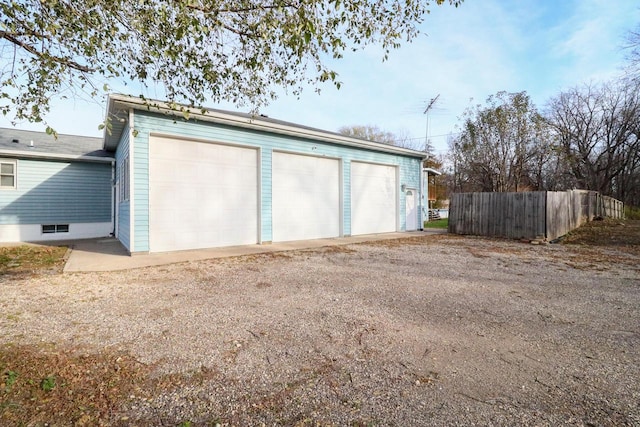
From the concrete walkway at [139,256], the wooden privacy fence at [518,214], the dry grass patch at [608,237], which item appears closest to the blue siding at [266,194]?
the concrete walkway at [139,256]

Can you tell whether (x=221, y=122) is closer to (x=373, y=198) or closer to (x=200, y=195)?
(x=200, y=195)

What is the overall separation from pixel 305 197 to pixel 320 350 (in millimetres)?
8134

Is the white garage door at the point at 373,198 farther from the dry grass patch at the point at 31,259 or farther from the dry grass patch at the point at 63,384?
the dry grass patch at the point at 63,384

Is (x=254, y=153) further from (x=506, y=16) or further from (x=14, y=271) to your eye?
(x=506, y=16)

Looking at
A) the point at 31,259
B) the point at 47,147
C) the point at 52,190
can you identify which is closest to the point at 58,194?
the point at 52,190

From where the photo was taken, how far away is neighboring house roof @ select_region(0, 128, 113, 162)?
10.6 meters

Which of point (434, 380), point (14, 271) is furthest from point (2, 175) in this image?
point (434, 380)

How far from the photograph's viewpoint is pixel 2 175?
34.2ft

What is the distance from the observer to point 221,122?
339 inches

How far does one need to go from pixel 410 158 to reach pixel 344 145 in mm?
3894

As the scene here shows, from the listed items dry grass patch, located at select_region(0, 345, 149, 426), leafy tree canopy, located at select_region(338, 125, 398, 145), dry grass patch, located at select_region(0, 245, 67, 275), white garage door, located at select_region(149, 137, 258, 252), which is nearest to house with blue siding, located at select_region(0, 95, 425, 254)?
white garage door, located at select_region(149, 137, 258, 252)

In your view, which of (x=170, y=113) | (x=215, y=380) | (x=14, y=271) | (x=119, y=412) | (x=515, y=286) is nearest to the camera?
(x=119, y=412)

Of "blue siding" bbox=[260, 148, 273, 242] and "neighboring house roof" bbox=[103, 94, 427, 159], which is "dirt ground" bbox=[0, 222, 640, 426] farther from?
"blue siding" bbox=[260, 148, 273, 242]

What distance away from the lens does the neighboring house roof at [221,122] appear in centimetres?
695
